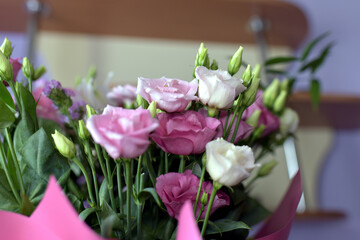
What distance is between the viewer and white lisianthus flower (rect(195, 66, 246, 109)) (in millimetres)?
324

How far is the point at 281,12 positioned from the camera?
1.22 m

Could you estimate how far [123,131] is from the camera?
28 cm

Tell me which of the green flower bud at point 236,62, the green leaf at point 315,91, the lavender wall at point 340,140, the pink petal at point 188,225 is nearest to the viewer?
the pink petal at point 188,225

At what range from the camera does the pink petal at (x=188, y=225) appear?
0.82 ft

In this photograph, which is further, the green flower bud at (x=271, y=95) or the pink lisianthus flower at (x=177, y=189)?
the green flower bud at (x=271, y=95)

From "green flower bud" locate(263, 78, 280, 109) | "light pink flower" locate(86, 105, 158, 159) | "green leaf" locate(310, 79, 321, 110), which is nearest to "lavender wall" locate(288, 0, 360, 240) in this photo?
"green leaf" locate(310, 79, 321, 110)

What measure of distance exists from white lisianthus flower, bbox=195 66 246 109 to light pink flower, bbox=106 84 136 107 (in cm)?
13

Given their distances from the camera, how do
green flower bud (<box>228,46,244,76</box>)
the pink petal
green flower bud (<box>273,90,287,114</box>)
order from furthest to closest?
green flower bud (<box>273,90,287,114</box>)
green flower bud (<box>228,46,244,76</box>)
the pink petal

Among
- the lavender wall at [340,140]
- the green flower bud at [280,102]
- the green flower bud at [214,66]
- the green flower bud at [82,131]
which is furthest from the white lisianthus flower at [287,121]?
the lavender wall at [340,140]

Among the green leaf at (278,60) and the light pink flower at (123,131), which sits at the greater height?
the green leaf at (278,60)

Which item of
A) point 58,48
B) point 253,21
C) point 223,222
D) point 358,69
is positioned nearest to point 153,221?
point 223,222

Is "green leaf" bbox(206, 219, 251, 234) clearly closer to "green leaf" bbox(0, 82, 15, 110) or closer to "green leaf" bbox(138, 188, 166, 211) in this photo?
"green leaf" bbox(138, 188, 166, 211)

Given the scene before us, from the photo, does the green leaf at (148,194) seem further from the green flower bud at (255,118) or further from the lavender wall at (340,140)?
the lavender wall at (340,140)

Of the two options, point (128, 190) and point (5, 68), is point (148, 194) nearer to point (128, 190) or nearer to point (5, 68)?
point (128, 190)
